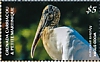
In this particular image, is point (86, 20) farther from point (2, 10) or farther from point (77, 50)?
point (2, 10)

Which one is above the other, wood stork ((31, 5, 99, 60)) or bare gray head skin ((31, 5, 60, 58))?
bare gray head skin ((31, 5, 60, 58))

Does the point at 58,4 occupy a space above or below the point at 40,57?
above

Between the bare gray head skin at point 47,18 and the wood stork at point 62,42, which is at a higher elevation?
the bare gray head skin at point 47,18

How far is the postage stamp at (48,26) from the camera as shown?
9.55 meters

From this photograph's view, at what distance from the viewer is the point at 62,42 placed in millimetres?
9578

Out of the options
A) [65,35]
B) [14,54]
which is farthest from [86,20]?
[14,54]

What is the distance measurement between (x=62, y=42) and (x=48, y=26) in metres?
0.24

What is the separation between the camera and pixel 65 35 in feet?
31.4

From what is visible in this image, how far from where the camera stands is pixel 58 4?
9.55 meters

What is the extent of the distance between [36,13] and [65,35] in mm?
410

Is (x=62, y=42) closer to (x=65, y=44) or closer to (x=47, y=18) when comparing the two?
(x=65, y=44)

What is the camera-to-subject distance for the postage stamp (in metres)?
9.55

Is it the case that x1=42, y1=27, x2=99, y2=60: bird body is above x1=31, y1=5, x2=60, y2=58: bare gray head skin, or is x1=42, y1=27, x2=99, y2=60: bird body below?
below

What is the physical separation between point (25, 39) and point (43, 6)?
42cm
